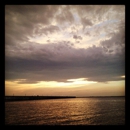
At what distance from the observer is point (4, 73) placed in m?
2.00
